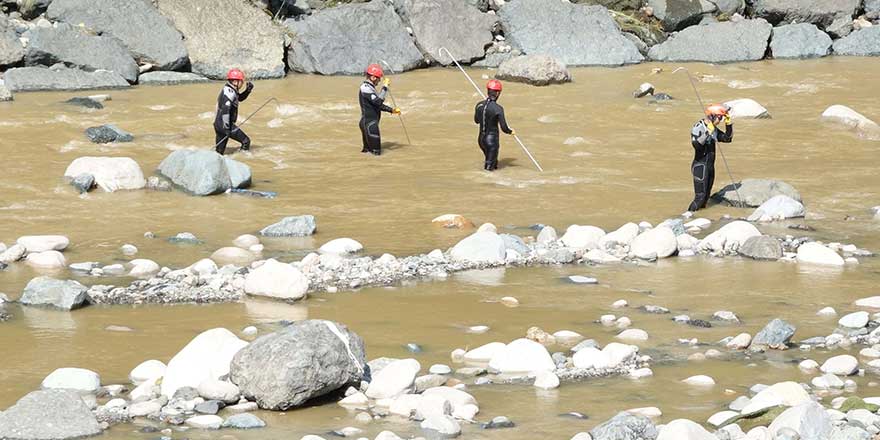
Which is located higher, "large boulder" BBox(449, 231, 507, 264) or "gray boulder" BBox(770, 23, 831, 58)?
"gray boulder" BBox(770, 23, 831, 58)

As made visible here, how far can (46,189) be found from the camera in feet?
56.4

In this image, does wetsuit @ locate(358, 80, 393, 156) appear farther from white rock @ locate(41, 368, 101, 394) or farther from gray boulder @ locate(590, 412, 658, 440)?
gray boulder @ locate(590, 412, 658, 440)

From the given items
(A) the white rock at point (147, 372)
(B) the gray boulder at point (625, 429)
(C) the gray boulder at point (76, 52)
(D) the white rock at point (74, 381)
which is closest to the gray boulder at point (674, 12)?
(C) the gray boulder at point (76, 52)

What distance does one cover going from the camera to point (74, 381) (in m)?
9.21

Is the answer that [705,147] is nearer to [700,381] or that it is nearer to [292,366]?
[700,381]

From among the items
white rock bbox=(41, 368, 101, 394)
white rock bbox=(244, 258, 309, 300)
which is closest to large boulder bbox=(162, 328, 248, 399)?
white rock bbox=(41, 368, 101, 394)

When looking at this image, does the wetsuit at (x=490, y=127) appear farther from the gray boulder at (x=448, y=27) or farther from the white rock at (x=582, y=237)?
the gray boulder at (x=448, y=27)

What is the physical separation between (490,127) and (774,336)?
28.6 ft

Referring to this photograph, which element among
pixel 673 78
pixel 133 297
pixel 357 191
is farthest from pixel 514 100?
pixel 133 297

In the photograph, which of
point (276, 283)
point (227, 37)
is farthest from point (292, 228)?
point (227, 37)

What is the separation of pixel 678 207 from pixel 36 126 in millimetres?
10546

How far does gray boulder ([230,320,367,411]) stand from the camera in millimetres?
8602

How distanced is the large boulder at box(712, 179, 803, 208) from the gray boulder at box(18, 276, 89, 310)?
8.56m

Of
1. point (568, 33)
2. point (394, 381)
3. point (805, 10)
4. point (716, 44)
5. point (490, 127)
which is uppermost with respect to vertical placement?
point (805, 10)
